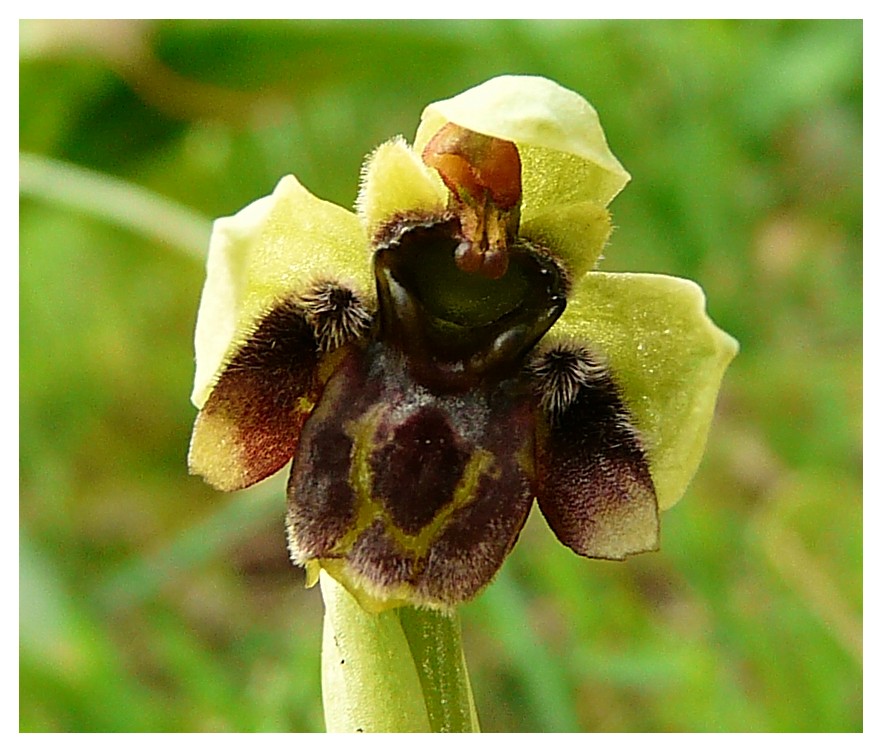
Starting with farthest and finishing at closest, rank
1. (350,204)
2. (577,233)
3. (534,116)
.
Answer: (350,204)
(577,233)
(534,116)

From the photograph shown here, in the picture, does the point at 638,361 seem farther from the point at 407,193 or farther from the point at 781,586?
the point at 781,586

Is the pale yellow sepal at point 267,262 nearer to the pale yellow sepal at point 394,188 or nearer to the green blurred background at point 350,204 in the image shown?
the pale yellow sepal at point 394,188

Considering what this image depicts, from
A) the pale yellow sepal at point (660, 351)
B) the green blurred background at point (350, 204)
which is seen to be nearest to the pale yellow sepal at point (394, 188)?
the pale yellow sepal at point (660, 351)

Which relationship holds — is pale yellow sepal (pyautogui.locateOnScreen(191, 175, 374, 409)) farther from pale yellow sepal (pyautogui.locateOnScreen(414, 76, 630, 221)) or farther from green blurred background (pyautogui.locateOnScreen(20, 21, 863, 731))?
green blurred background (pyautogui.locateOnScreen(20, 21, 863, 731))

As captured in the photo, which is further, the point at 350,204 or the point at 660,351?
the point at 350,204

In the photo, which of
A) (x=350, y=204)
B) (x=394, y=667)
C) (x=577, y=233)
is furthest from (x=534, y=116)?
(x=350, y=204)

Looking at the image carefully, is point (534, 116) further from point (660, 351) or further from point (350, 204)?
point (350, 204)
